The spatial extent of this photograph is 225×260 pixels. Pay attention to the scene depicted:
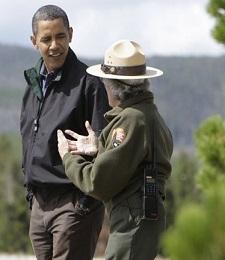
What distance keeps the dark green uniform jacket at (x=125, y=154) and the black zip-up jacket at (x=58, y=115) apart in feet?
1.81

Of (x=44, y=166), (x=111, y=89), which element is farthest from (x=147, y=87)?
(x=44, y=166)

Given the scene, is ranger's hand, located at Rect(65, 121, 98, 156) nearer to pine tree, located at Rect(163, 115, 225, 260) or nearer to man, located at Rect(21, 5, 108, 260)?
man, located at Rect(21, 5, 108, 260)

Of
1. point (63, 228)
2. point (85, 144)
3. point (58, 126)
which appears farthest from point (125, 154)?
point (63, 228)

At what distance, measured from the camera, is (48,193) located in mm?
5727

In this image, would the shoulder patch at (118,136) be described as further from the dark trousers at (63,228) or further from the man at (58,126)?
the dark trousers at (63,228)

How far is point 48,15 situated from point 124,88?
88 centimetres

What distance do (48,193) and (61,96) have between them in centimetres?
54

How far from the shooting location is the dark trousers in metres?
5.61

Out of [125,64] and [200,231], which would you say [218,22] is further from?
[200,231]

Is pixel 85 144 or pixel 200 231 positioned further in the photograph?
pixel 85 144

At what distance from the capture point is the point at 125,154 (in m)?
4.78

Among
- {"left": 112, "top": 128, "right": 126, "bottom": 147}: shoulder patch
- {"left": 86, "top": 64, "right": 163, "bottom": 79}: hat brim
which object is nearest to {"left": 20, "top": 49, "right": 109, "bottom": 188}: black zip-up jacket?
{"left": 86, "top": 64, "right": 163, "bottom": 79}: hat brim

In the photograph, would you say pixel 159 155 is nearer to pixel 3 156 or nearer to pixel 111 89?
pixel 111 89

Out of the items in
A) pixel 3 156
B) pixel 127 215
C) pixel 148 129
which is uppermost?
pixel 148 129
